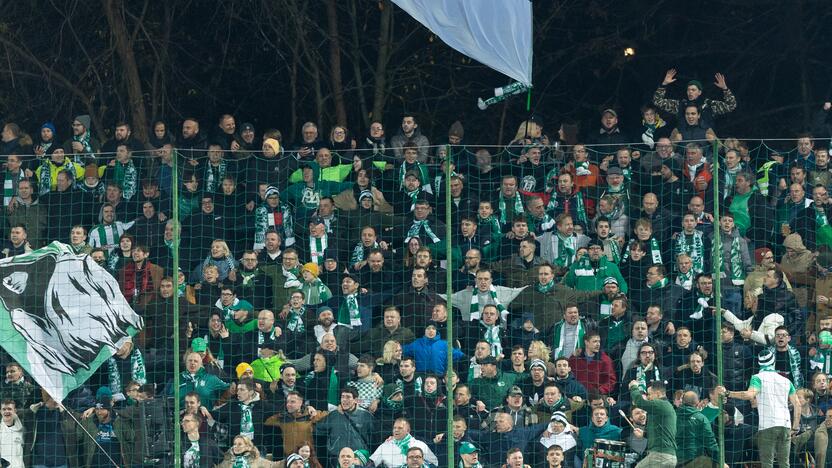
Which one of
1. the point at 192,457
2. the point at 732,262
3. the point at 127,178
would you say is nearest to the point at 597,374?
the point at 732,262

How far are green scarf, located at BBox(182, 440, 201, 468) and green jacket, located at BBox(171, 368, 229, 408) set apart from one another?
1.32 feet

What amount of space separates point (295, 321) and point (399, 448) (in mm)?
1569

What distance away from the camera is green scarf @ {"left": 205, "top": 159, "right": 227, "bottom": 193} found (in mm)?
16625

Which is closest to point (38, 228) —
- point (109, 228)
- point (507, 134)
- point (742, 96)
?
point (109, 228)

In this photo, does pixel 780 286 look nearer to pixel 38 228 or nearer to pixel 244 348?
pixel 244 348

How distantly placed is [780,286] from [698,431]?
1.63 meters

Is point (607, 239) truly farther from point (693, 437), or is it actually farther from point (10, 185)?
point (10, 185)

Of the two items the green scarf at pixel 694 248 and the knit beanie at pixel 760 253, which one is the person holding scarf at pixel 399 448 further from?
the knit beanie at pixel 760 253

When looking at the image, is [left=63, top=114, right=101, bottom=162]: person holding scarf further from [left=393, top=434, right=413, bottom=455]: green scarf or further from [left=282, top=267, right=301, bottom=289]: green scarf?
[left=393, top=434, right=413, bottom=455]: green scarf

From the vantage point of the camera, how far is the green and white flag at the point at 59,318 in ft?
50.8

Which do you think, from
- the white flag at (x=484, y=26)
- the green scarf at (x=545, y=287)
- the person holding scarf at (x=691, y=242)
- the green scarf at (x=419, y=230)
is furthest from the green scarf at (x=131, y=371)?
the person holding scarf at (x=691, y=242)

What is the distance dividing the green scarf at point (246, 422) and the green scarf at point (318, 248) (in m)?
1.59

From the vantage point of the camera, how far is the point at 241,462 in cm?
1531

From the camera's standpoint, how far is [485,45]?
17000 mm
